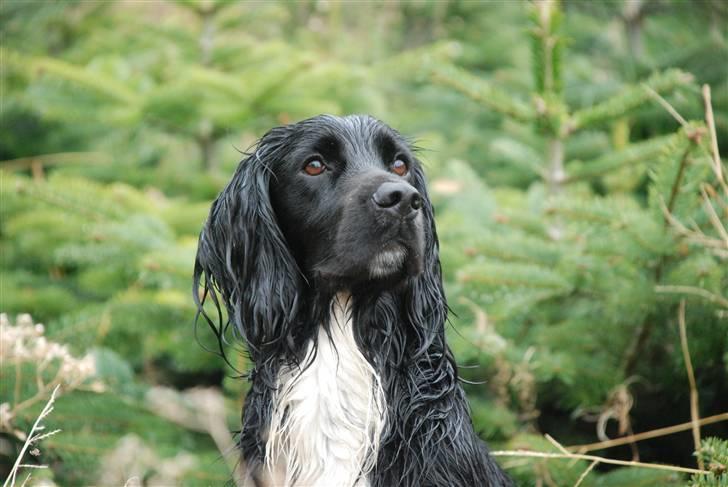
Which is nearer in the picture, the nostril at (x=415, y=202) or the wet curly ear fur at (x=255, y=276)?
the nostril at (x=415, y=202)

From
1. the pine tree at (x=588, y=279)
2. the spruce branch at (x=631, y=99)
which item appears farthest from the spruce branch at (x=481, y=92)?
the spruce branch at (x=631, y=99)

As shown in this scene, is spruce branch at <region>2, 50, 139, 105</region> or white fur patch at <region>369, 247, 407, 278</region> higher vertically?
white fur patch at <region>369, 247, 407, 278</region>

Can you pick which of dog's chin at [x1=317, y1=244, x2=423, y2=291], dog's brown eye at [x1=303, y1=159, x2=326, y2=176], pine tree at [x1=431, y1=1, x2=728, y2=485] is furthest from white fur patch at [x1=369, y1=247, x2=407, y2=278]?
pine tree at [x1=431, y1=1, x2=728, y2=485]

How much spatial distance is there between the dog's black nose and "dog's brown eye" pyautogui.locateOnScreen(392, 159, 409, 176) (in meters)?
0.45

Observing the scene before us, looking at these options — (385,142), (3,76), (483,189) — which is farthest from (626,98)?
(3,76)

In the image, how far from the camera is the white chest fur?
2.44 meters

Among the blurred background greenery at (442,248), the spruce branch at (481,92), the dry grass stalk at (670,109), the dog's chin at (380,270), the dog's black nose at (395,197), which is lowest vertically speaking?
the blurred background greenery at (442,248)

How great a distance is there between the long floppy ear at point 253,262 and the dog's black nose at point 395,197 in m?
0.45

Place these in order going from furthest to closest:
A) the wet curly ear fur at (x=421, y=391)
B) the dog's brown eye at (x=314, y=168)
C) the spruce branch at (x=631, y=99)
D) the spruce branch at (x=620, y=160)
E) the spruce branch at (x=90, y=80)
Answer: the spruce branch at (x=90, y=80) < the spruce branch at (x=620, y=160) < the spruce branch at (x=631, y=99) < the dog's brown eye at (x=314, y=168) < the wet curly ear fur at (x=421, y=391)

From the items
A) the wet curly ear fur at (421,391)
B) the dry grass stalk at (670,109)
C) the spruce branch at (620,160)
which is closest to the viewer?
the wet curly ear fur at (421,391)

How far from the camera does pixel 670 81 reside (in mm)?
3408

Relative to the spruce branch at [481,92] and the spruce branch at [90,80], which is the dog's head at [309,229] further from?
the spruce branch at [90,80]

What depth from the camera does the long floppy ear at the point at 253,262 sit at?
2490mm

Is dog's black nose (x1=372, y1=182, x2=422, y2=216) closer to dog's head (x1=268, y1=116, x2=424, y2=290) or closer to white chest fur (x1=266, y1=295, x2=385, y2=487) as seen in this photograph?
dog's head (x1=268, y1=116, x2=424, y2=290)
